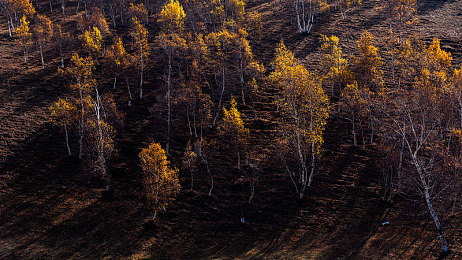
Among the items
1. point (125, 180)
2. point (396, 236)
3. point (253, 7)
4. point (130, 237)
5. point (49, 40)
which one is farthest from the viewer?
point (253, 7)

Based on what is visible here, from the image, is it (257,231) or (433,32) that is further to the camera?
(433,32)

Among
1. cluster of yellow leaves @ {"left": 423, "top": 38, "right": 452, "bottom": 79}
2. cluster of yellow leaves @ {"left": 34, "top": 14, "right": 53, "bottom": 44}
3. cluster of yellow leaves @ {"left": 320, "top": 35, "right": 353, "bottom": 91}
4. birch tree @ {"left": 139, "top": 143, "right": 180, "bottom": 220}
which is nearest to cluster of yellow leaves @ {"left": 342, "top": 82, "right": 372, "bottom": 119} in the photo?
cluster of yellow leaves @ {"left": 320, "top": 35, "right": 353, "bottom": 91}

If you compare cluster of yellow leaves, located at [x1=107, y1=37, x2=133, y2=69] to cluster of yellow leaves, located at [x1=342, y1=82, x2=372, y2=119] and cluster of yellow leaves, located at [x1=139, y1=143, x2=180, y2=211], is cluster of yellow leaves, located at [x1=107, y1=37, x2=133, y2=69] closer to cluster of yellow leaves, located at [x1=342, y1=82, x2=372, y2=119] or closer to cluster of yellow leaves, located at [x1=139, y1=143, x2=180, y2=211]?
cluster of yellow leaves, located at [x1=139, y1=143, x2=180, y2=211]

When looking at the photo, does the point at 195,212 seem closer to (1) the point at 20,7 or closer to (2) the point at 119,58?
(2) the point at 119,58

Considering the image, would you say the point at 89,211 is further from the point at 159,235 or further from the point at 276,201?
the point at 276,201

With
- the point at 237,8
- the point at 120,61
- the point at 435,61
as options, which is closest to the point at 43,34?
the point at 120,61

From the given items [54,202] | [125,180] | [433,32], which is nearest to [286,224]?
[125,180]

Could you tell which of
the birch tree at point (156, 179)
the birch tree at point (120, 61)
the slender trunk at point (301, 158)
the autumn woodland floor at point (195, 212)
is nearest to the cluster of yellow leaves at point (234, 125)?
the autumn woodland floor at point (195, 212)

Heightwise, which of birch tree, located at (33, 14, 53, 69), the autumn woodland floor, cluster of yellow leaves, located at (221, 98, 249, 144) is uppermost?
birch tree, located at (33, 14, 53, 69)
